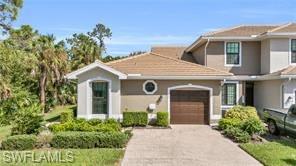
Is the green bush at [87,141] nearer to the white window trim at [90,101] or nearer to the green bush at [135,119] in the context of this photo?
the green bush at [135,119]

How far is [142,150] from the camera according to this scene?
16.2 m

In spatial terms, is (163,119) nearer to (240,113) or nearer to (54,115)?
(240,113)

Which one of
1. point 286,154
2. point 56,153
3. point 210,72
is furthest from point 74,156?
point 210,72

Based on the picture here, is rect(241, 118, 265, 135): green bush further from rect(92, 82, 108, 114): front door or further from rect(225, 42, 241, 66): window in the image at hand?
rect(225, 42, 241, 66): window

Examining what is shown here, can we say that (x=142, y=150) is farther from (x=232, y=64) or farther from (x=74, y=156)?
(x=232, y=64)

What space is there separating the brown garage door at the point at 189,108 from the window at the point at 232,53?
382 centimetres

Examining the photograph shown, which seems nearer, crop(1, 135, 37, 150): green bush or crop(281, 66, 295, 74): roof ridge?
crop(1, 135, 37, 150): green bush

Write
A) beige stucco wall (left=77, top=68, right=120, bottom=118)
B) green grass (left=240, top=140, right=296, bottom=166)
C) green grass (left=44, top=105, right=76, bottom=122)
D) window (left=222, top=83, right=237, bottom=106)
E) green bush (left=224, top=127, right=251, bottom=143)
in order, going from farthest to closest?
green grass (left=44, top=105, right=76, bottom=122), window (left=222, top=83, right=237, bottom=106), beige stucco wall (left=77, top=68, right=120, bottom=118), green bush (left=224, top=127, right=251, bottom=143), green grass (left=240, top=140, right=296, bottom=166)

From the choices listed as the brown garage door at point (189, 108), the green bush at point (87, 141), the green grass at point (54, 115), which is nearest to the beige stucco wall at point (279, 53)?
the brown garage door at point (189, 108)

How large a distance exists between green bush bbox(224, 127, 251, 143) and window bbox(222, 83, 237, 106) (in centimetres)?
807

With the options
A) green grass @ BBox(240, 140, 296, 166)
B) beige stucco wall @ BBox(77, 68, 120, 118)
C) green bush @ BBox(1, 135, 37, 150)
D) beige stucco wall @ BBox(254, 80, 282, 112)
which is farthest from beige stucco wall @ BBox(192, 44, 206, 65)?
green bush @ BBox(1, 135, 37, 150)

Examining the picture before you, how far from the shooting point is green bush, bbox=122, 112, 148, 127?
989 inches

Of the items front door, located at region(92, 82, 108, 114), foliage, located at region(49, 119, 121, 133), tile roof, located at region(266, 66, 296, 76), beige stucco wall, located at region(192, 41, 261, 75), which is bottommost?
foliage, located at region(49, 119, 121, 133)

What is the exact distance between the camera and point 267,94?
2809cm
